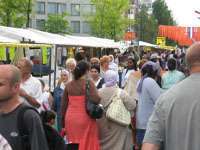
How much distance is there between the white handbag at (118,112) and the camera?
8.18 meters

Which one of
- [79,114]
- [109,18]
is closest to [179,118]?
[79,114]

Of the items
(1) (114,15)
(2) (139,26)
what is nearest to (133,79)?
(1) (114,15)

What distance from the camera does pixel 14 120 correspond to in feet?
14.0

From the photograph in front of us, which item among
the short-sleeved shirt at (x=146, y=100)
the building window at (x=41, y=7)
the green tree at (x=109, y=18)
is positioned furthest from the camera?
the building window at (x=41, y=7)

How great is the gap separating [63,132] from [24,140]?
161 inches

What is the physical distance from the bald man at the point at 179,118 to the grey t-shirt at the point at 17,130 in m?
0.74

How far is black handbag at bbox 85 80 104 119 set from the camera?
7.86 m

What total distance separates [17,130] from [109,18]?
66.0m

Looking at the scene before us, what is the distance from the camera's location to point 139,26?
9631cm

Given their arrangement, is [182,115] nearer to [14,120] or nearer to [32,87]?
[14,120]

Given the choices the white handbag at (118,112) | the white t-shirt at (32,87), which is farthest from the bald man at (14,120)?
the white handbag at (118,112)

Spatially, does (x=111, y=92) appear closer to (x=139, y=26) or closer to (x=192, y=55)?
(x=192, y=55)

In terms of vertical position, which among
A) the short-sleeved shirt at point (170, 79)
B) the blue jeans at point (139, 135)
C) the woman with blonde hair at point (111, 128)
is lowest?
the blue jeans at point (139, 135)

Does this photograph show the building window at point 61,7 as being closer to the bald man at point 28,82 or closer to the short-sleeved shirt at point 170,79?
the short-sleeved shirt at point 170,79
